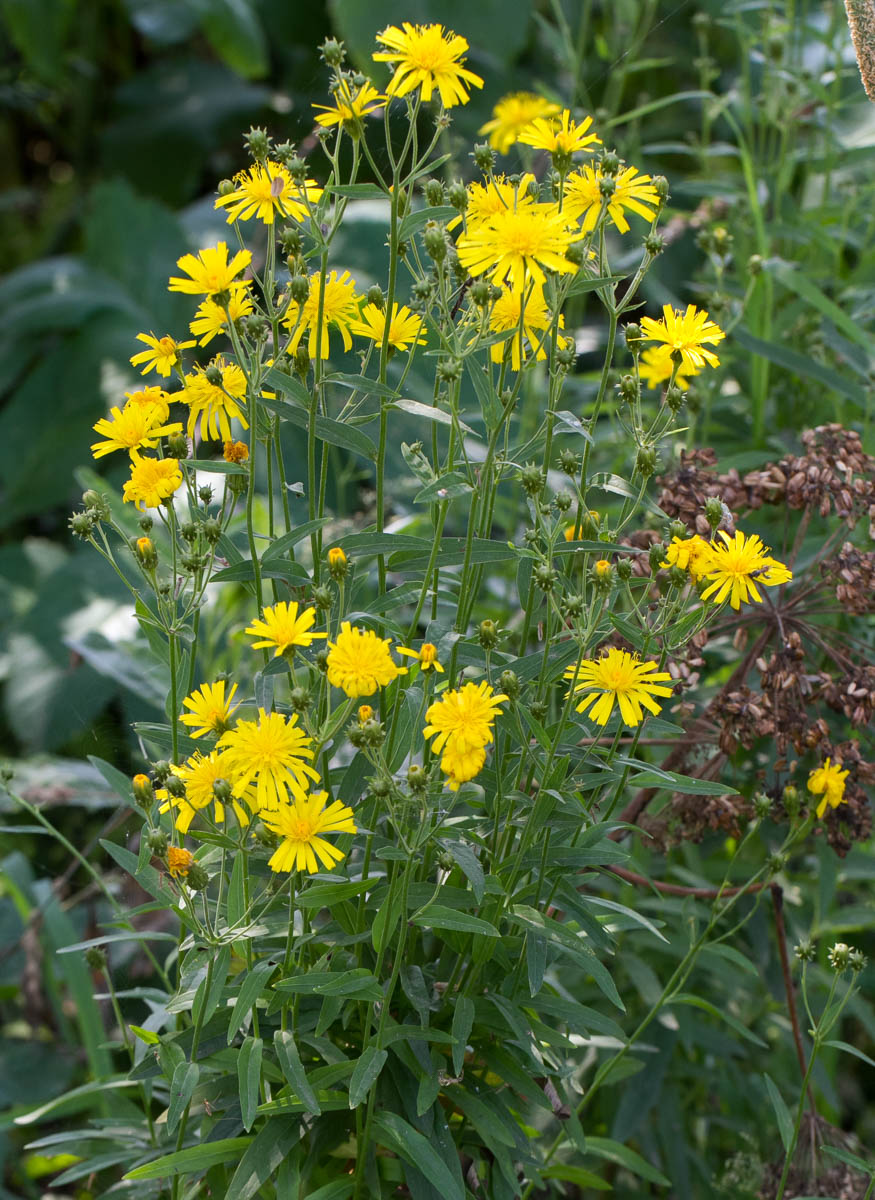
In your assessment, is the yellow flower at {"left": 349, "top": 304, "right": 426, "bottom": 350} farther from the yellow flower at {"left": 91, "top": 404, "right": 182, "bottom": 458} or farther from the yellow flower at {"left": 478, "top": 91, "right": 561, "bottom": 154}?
the yellow flower at {"left": 478, "top": 91, "right": 561, "bottom": 154}

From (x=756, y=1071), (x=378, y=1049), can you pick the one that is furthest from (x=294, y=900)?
(x=756, y=1071)

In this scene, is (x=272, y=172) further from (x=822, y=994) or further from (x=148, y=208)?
(x=148, y=208)

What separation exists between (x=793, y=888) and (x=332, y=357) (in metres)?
0.74

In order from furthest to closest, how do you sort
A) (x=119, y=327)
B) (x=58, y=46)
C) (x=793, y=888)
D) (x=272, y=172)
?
(x=58, y=46)
(x=119, y=327)
(x=793, y=888)
(x=272, y=172)

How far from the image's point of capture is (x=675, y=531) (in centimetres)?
72

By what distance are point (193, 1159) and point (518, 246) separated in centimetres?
57

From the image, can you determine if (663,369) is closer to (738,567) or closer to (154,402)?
(738,567)

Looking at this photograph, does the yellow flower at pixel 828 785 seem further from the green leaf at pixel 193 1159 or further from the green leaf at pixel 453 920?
the green leaf at pixel 193 1159

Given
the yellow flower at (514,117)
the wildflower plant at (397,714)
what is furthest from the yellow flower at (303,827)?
the yellow flower at (514,117)

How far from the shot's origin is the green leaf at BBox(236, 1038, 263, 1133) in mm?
696

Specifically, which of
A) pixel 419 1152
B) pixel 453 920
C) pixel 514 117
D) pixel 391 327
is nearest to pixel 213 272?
pixel 391 327

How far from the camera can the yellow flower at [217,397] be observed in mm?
760

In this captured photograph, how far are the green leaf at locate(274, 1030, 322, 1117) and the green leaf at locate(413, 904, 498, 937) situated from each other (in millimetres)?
105

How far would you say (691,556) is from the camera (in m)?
0.73
